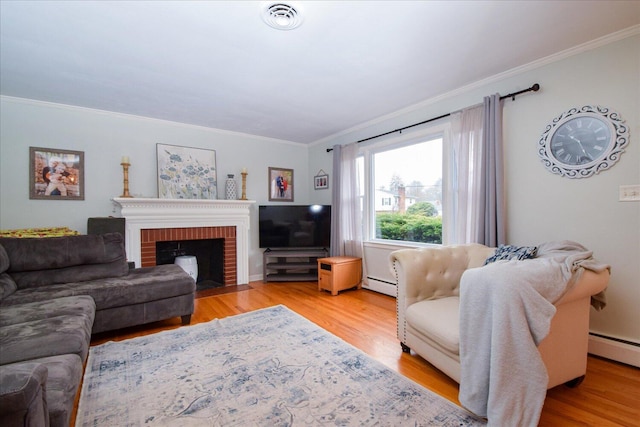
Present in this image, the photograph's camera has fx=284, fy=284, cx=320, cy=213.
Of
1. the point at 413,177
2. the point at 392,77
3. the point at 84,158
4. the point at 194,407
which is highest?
the point at 392,77

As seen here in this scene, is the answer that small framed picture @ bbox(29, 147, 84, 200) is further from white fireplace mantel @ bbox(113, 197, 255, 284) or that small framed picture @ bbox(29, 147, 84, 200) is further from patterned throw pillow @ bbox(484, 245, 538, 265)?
patterned throw pillow @ bbox(484, 245, 538, 265)

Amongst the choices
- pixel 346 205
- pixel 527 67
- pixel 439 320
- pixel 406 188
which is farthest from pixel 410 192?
pixel 439 320

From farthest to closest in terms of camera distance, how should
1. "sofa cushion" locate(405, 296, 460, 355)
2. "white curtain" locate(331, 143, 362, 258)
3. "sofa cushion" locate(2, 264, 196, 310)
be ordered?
"white curtain" locate(331, 143, 362, 258), "sofa cushion" locate(2, 264, 196, 310), "sofa cushion" locate(405, 296, 460, 355)

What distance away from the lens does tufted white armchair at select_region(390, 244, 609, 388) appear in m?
1.59

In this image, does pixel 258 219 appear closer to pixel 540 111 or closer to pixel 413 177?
pixel 413 177

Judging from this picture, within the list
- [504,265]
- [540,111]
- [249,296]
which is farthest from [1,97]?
[540,111]

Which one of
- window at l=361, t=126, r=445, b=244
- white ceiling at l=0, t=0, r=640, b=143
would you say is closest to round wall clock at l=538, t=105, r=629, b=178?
white ceiling at l=0, t=0, r=640, b=143

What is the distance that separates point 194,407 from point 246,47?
8.00ft

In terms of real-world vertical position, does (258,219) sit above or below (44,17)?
below

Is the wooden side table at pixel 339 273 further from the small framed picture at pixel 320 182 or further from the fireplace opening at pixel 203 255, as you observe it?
the fireplace opening at pixel 203 255

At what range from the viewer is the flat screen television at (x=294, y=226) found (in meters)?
4.57

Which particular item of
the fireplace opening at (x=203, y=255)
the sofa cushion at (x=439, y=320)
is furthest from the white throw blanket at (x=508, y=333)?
the fireplace opening at (x=203, y=255)

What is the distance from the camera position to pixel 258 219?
15.4 feet

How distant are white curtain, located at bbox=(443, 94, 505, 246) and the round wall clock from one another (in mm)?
359
